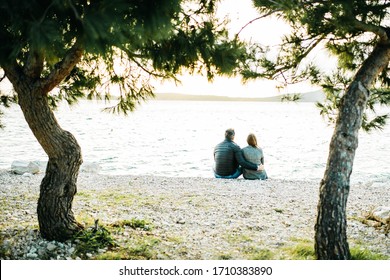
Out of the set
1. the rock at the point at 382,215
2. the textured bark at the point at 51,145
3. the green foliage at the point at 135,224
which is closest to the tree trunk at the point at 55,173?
the textured bark at the point at 51,145

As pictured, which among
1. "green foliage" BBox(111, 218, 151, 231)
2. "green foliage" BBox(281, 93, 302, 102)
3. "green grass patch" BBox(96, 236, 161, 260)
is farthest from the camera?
"green foliage" BBox(111, 218, 151, 231)

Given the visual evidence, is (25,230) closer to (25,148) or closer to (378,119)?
(378,119)

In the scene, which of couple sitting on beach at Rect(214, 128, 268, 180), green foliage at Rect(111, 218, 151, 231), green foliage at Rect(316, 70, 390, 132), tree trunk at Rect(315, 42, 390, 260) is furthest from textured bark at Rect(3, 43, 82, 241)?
couple sitting on beach at Rect(214, 128, 268, 180)

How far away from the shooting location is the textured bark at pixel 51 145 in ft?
12.7

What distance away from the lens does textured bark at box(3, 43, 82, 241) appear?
3861 millimetres

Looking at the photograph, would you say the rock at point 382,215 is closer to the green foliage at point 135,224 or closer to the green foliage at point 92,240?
the green foliage at point 135,224

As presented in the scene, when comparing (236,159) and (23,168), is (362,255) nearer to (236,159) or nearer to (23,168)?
(236,159)

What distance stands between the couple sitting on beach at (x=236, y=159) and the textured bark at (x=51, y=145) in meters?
5.46

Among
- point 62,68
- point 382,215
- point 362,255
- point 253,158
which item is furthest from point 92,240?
point 253,158

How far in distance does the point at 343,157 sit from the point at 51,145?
11.0 ft

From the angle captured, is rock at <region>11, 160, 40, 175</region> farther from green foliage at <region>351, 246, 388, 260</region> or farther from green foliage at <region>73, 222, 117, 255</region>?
green foliage at <region>351, 246, 388, 260</region>

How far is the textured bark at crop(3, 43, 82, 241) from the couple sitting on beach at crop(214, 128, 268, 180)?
5458 millimetres

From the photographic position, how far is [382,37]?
382 centimetres
